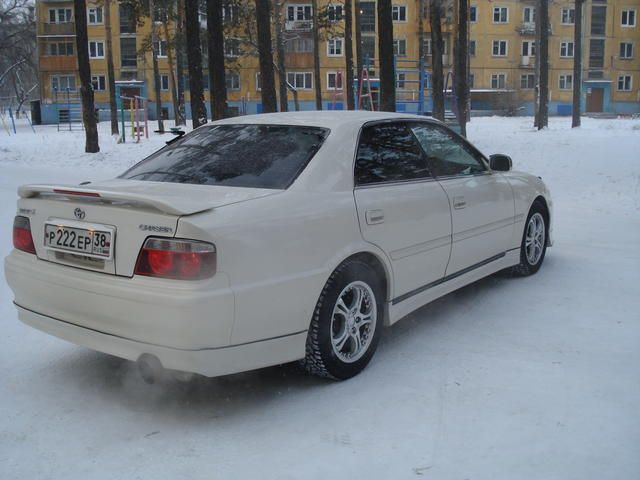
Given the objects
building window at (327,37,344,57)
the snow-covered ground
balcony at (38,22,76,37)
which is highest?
balcony at (38,22,76,37)

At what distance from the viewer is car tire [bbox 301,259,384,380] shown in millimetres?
3701

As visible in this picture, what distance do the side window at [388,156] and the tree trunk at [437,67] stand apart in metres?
17.0

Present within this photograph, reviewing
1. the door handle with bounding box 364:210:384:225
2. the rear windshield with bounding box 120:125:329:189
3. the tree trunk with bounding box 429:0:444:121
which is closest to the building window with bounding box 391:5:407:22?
the tree trunk with bounding box 429:0:444:121

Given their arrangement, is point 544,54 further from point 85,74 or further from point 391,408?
point 391,408

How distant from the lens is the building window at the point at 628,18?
6128 centimetres

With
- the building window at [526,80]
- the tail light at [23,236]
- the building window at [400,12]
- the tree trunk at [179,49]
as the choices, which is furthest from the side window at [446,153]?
the building window at [526,80]

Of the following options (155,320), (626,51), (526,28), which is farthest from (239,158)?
(626,51)

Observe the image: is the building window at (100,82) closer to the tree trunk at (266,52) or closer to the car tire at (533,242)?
the tree trunk at (266,52)

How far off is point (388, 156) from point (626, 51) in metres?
65.7

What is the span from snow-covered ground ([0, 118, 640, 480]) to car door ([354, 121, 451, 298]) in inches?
21.6

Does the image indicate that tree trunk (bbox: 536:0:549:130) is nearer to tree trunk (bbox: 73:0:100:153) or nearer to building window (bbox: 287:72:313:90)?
tree trunk (bbox: 73:0:100:153)

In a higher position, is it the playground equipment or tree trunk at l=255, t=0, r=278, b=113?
tree trunk at l=255, t=0, r=278, b=113

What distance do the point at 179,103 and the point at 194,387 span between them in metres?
35.7

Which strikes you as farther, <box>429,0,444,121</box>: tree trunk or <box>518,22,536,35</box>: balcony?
<box>518,22,536,35</box>: balcony
